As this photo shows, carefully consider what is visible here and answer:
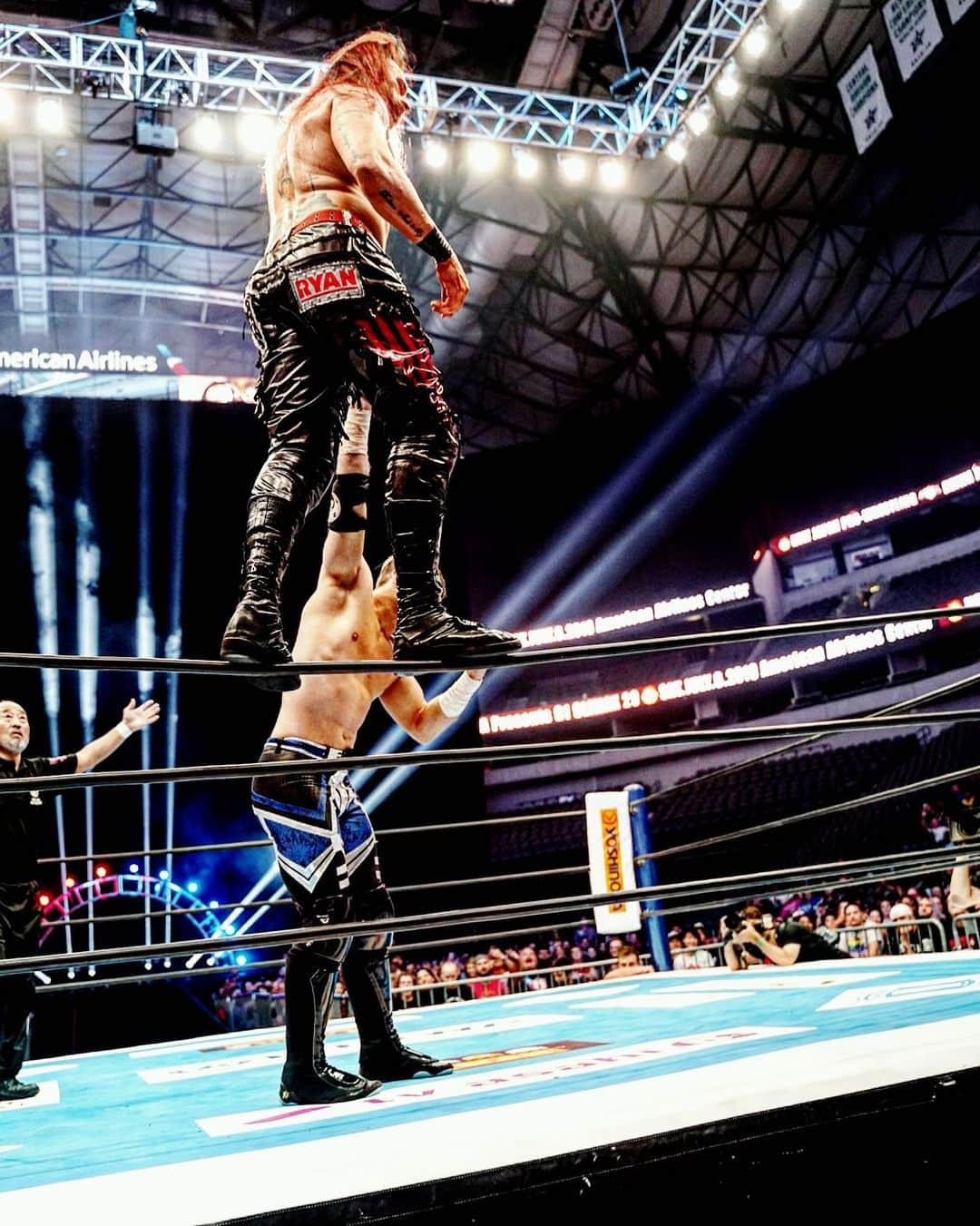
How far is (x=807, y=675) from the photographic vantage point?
677 inches

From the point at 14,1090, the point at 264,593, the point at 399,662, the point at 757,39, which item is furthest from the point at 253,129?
the point at 399,662

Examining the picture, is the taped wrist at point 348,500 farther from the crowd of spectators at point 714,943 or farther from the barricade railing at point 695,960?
the barricade railing at point 695,960

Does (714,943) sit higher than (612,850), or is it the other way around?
(612,850)

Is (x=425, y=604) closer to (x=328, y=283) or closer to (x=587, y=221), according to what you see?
(x=328, y=283)

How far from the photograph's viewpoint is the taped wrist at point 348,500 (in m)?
2.07

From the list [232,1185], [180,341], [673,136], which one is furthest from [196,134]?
[232,1185]

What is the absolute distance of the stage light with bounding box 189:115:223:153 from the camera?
695cm

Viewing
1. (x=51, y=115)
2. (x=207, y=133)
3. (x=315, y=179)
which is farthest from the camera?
(x=207, y=133)

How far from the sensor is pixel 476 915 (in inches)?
53.1

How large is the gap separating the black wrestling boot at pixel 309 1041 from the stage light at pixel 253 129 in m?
6.61

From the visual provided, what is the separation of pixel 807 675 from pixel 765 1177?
1690 centimetres

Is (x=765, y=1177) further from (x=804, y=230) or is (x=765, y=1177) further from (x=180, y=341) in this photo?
(x=804, y=230)

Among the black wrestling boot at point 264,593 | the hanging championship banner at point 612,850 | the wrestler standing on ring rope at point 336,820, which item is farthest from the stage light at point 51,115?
the black wrestling boot at point 264,593

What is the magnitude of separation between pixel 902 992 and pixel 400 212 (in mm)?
2069
